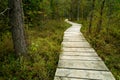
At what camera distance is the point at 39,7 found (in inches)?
400

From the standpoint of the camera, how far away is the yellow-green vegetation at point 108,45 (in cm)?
611

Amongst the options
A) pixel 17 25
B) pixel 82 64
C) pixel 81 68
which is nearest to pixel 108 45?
pixel 82 64

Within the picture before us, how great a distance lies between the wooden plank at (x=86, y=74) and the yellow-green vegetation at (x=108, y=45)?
2.72 ft

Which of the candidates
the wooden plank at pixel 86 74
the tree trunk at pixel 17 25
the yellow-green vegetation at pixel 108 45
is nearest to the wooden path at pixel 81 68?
the wooden plank at pixel 86 74

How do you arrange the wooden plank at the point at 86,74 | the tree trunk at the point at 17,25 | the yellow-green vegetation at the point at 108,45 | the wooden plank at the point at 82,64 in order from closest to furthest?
the wooden plank at the point at 86,74
the tree trunk at the point at 17,25
the wooden plank at the point at 82,64
the yellow-green vegetation at the point at 108,45

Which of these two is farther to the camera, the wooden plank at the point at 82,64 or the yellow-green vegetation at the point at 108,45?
the yellow-green vegetation at the point at 108,45

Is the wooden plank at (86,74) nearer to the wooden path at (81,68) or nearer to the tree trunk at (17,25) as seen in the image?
the wooden path at (81,68)

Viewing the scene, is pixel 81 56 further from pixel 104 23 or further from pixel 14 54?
pixel 104 23

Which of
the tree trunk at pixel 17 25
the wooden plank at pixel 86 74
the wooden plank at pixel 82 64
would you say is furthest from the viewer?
the wooden plank at pixel 82 64

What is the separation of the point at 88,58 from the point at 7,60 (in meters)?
2.96

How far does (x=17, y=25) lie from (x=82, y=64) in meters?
2.53

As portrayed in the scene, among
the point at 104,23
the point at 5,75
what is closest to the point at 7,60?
the point at 5,75

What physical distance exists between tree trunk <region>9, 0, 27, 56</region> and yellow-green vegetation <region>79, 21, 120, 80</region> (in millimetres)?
3326

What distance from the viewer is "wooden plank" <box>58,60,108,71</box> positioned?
4668 millimetres
